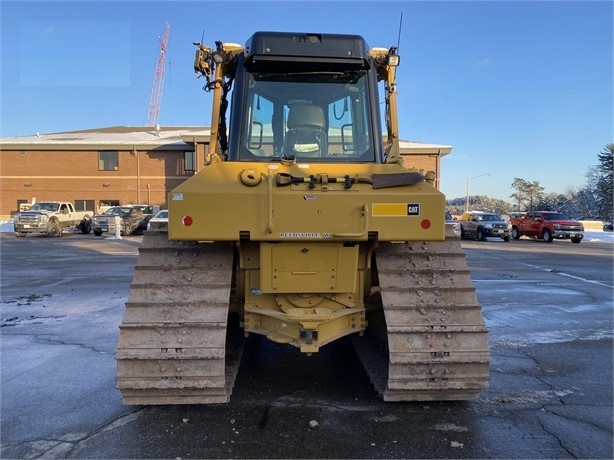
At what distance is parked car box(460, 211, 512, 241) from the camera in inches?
1137

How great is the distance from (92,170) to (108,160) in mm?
1578

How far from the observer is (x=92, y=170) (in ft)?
130

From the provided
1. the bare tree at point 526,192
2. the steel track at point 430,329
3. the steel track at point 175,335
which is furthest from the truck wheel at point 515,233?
the bare tree at point 526,192

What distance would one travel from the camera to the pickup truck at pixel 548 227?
28.2 metres

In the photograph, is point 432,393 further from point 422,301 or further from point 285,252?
point 285,252

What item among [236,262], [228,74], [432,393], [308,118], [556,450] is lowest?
[556,450]

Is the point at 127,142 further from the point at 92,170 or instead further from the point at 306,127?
the point at 306,127

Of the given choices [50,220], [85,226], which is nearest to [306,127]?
[50,220]

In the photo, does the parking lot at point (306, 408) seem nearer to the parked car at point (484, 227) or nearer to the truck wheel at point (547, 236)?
the parked car at point (484, 227)

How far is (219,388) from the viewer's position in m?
3.78

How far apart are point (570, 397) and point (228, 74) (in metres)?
4.65

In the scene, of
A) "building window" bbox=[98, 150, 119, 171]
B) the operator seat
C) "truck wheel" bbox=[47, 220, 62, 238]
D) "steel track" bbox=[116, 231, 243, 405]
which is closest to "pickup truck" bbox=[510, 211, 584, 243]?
the operator seat

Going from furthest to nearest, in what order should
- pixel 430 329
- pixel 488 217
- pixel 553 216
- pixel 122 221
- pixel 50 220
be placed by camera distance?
pixel 488 217 < pixel 553 216 < pixel 122 221 < pixel 50 220 < pixel 430 329

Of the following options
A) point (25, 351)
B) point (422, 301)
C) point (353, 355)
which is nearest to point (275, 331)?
point (422, 301)
